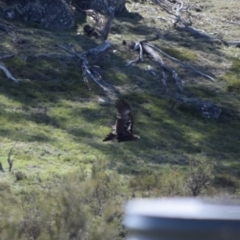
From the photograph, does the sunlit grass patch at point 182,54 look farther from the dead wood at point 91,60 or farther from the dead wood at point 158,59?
the dead wood at point 91,60

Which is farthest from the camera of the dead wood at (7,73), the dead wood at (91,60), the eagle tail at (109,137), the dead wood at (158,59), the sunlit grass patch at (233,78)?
the sunlit grass patch at (233,78)

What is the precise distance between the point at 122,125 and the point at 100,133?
1.73 ft

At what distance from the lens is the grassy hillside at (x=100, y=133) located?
849cm

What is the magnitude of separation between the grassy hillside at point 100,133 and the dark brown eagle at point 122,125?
25cm

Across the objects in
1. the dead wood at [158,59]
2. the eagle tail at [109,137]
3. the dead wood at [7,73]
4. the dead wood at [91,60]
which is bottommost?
the dead wood at [7,73]

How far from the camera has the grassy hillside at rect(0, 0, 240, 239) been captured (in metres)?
8.49

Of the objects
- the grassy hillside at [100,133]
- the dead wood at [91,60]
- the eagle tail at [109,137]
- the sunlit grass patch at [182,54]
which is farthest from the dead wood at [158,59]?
the eagle tail at [109,137]

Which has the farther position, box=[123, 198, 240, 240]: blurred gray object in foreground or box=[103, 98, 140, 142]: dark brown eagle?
box=[103, 98, 140, 142]: dark brown eagle

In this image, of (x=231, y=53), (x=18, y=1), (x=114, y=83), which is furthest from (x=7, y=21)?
(x=231, y=53)

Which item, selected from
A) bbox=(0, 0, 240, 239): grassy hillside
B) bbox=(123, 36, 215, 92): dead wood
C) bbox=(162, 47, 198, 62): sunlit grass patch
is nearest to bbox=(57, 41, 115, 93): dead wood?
bbox=(0, 0, 240, 239): grassy hillside

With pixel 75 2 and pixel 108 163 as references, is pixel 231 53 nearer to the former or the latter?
pixel 75 2

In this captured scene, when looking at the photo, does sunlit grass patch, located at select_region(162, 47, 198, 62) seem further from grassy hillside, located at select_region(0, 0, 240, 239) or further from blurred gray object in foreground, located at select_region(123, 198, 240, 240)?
blurred gray object in foreground, located at select_region(123, 198, 240, 240)

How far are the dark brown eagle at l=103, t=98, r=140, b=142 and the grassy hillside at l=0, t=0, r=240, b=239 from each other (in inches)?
9.7

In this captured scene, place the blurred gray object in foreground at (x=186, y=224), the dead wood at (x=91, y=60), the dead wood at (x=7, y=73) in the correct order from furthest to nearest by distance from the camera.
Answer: the dead wood at (x=91, y=60), the dead wood at (x=7, y=73), the blurred gray object in foreground at (x=186, y=224)
